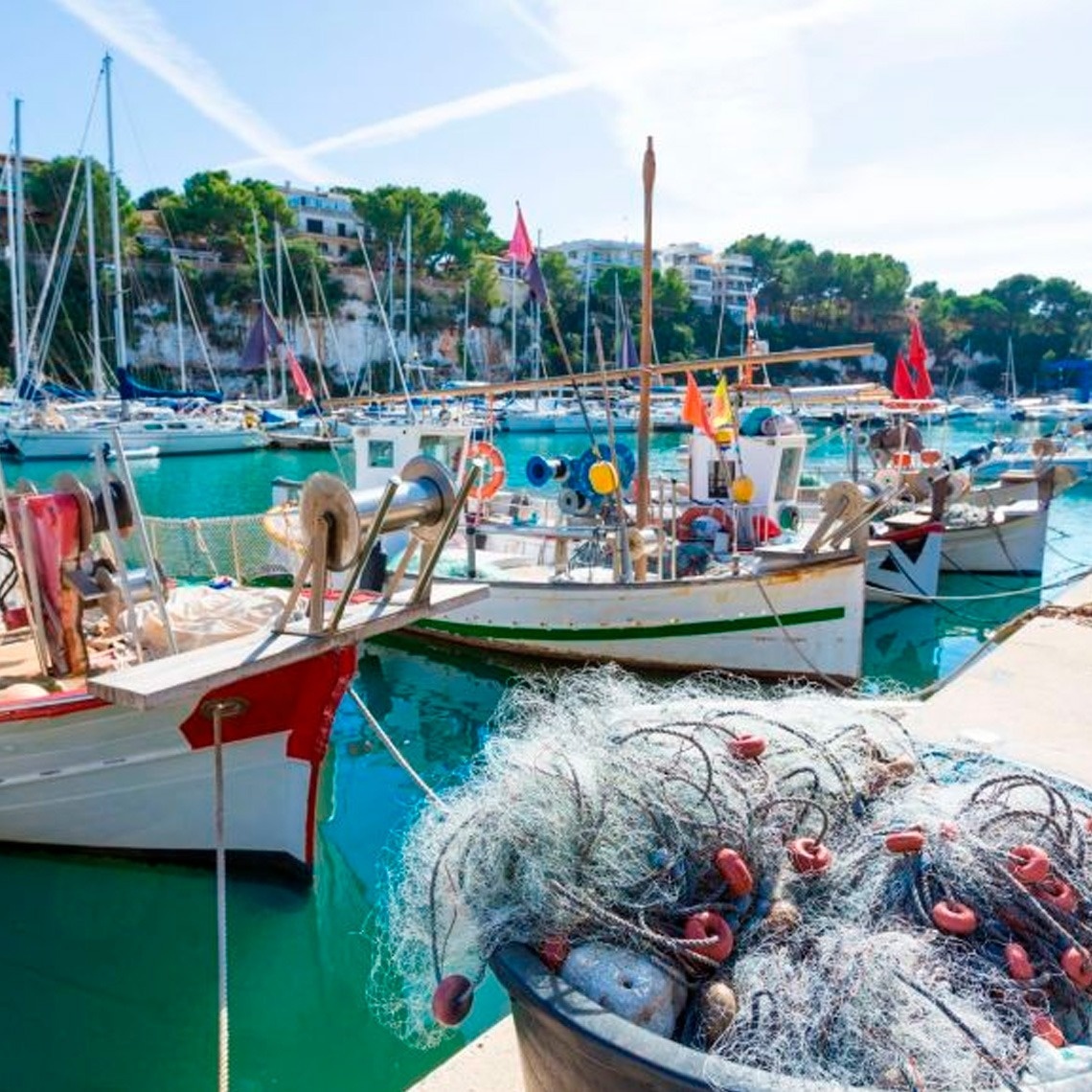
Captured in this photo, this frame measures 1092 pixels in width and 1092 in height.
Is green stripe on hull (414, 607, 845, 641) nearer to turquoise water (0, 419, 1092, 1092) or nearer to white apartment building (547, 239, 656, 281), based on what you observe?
turquoise water (0, 419, 1092, 1092)

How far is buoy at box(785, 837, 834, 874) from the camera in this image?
2.71 m

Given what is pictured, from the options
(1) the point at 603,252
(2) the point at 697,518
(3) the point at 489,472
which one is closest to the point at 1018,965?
(2) the point at 697,518

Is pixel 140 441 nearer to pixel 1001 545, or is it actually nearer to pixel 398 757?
pixel 1001 545

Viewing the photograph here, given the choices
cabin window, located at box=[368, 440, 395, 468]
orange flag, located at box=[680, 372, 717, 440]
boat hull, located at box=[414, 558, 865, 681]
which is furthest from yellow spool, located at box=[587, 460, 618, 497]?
cabin window, located at box=[368, 440, 395, 468]

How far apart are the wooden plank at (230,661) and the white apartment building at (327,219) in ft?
244

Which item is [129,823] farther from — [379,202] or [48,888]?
[379,202]

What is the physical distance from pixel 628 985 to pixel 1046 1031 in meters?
→ 1.02

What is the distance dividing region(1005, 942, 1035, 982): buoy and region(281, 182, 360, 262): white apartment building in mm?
Answer: 76736

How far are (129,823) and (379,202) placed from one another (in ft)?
222

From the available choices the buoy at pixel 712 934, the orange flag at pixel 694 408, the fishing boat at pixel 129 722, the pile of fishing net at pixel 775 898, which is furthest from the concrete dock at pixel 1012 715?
the orange flag at pixel 694 408

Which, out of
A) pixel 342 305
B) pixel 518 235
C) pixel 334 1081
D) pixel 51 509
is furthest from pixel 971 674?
pixel 342 305

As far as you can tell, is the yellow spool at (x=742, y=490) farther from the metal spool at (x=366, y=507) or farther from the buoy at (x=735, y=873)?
the buoy at (x=735, y=873)

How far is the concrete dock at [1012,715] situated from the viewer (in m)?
3.52

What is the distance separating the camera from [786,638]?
10461 mm
